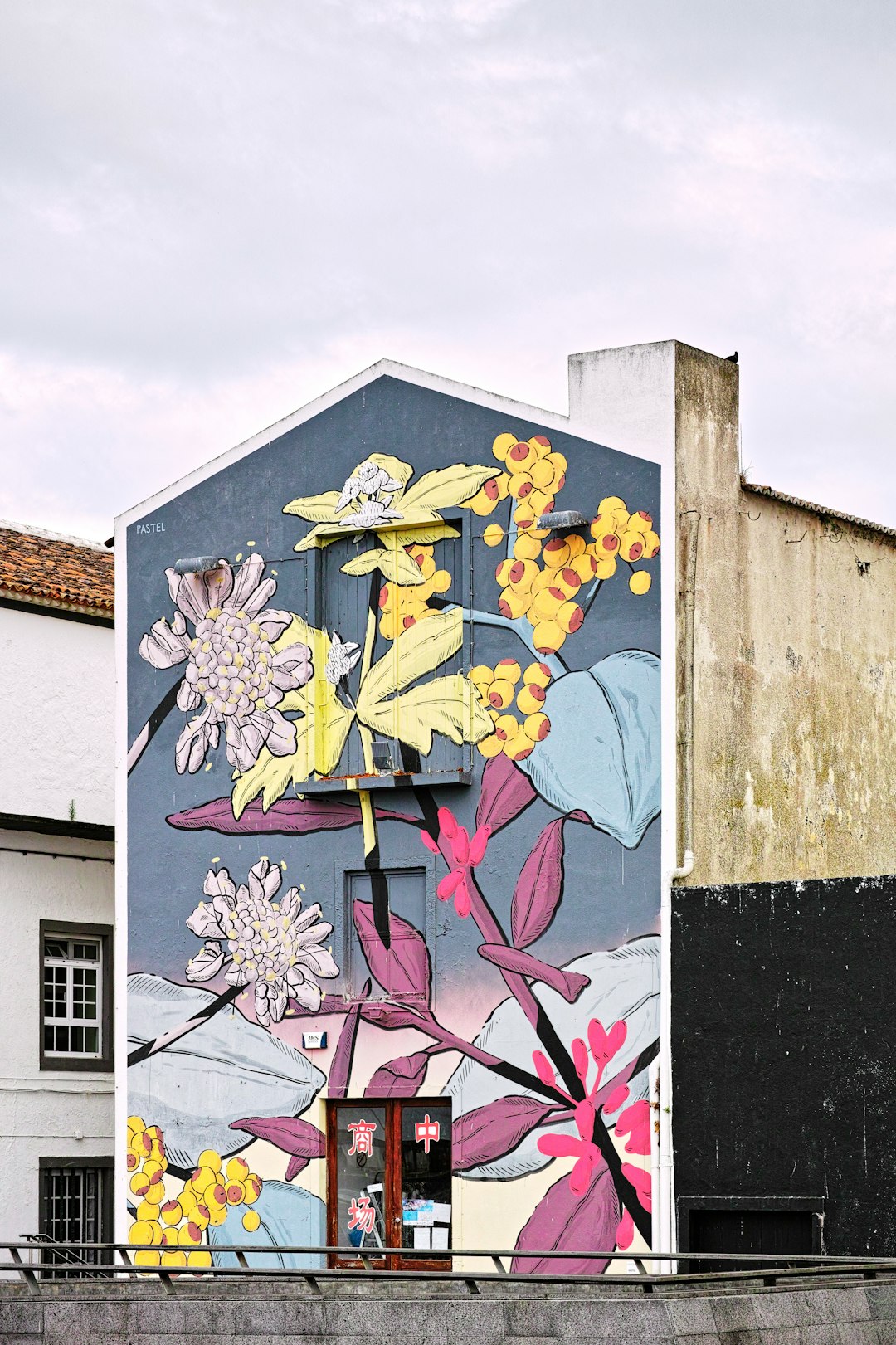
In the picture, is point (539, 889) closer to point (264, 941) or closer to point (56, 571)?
point (264, 941)

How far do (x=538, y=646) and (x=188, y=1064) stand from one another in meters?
6.30

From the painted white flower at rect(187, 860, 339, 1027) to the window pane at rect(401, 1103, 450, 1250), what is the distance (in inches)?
67.4

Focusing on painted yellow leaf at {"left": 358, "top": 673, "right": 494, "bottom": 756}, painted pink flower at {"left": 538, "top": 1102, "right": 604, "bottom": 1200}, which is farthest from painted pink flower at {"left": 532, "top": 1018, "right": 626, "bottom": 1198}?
painted yellow leaf at {"left": 358, "top": 673, "right": 494, "bottom": 756}

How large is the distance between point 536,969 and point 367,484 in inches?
224

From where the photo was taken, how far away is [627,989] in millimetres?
22312

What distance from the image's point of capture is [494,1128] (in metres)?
22.8

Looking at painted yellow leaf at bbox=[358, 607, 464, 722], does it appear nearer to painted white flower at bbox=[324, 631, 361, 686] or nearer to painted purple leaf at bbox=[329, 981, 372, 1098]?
painted white flower at bbox=[324, 631, 361, 686]

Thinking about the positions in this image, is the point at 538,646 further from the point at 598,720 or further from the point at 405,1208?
the point at 405,1208

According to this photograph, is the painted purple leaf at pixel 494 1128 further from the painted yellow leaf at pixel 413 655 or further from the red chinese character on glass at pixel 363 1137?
the painted yellow leaf at pixel 413 655

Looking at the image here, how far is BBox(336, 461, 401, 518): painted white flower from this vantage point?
24562mm

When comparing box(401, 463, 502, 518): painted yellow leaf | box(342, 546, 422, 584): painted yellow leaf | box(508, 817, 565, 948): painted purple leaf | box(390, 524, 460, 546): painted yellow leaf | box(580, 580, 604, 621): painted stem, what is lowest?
box(508, 817, 565, 948): painted purple leaf

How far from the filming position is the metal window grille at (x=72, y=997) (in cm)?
2962

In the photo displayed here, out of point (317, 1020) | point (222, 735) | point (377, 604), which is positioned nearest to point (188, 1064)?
point (317, 1020)

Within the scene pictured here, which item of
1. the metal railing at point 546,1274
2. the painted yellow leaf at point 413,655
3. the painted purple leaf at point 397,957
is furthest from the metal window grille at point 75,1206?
the painted yellow leaf at point 413,655
